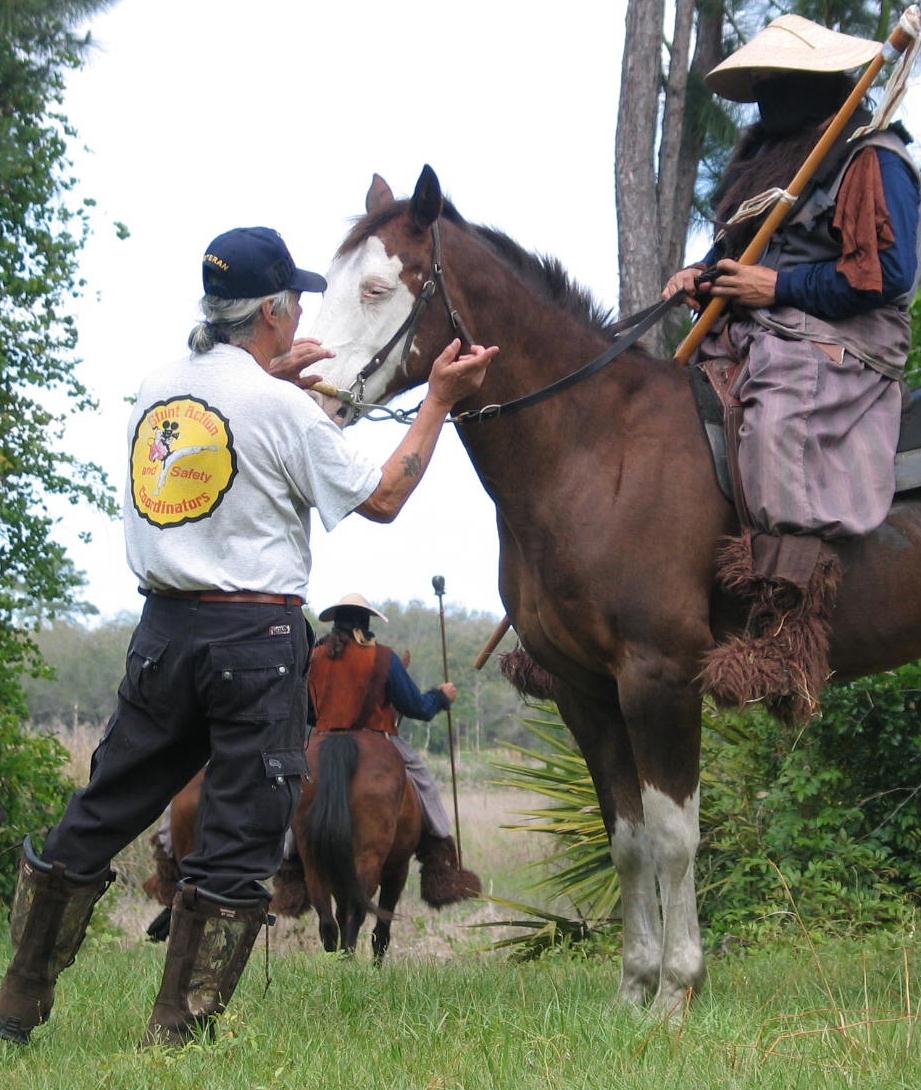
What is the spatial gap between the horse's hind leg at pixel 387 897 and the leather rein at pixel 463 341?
5506mm

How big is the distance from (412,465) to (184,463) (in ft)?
2.24

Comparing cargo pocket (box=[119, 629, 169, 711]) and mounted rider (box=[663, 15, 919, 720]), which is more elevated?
mounted rider (box=[663, 15, 919, 720])

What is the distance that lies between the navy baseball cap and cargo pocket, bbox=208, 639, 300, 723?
1.06 metres

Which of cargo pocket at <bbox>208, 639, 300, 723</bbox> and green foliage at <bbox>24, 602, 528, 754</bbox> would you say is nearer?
cargo pocket at <bbox>208, 639, 300, 723</bbox>

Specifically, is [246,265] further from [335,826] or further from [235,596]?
[335,826]

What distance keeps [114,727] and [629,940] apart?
221cm

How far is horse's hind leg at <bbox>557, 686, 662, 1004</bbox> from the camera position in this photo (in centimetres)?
541

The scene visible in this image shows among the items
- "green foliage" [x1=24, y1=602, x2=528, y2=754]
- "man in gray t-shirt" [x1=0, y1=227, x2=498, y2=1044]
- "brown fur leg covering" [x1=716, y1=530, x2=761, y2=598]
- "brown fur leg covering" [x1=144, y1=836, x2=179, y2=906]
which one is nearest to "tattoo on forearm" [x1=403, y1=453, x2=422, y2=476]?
"man in gray t-shirt" [x1=0, y1=227, x2=498, y2=1044]

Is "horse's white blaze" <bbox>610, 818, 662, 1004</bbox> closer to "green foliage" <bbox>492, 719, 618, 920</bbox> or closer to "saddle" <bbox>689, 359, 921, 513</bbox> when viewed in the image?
"saddle" <bbox>689, 359, 921, 513</bbox>

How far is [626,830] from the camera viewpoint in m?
5.42

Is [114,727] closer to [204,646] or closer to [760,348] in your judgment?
[204,646]

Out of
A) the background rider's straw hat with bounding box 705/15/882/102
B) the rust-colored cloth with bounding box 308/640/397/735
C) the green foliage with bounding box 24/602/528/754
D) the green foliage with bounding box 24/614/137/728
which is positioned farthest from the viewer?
the green foliage with bounding box 24/614/137/728

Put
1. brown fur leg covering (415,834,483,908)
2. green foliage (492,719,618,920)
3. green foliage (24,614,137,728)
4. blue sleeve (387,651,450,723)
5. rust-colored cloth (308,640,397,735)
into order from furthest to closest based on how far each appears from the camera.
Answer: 1. green foliage (24,614,137,728)
2. brown fur leg covering (415,834,483,908)
3. blue sleeve (387,651,450,723)
4. rust-colored cloth (308,640,397,735)
5. green foliage (492,719,618,920)

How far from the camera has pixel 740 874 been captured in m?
8.84
